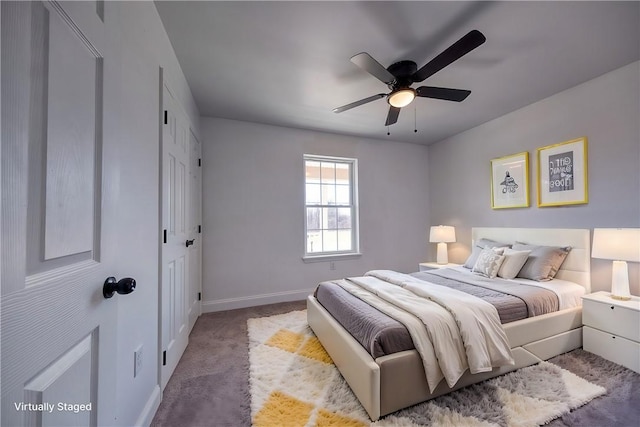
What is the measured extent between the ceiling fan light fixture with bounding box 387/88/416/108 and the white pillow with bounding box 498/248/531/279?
2039mm

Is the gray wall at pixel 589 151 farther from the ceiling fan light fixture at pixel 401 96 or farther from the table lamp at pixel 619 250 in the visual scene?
the ceiling fan light fixture at pixel 401 96

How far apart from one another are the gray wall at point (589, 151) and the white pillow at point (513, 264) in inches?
23.1

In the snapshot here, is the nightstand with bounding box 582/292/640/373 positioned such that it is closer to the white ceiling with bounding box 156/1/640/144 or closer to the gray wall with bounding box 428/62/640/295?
the gray wall with bounding box 428/62/640/295

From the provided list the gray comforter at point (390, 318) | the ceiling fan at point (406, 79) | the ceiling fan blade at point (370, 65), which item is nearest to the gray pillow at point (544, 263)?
the gray comforter at point (390, 318)

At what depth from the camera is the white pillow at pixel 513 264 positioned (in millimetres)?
2656

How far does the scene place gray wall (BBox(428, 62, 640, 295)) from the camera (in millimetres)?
2283

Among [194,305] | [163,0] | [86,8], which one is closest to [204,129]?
[163,0]

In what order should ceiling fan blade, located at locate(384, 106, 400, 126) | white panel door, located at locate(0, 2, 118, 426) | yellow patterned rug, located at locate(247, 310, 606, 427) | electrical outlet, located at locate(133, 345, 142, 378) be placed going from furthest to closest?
ceiling fan blade, located at locate(384, 106, 400, 126) → yellow patterned rug, located at locate(247, 310, 606, 427) → electrical outlet, located at locate(133, 345, 142, 378) → white panel door, located at locate(0, 2, 118, 426)

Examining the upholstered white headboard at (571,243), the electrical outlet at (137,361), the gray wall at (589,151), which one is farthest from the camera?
the upholstered white headboard at (571,243)

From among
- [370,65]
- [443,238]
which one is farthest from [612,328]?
[370,65]

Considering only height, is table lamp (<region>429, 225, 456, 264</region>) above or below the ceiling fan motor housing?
below

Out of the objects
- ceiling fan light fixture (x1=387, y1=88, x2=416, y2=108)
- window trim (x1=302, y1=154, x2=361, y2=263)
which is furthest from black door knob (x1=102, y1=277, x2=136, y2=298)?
window trim (x1=302, y1=154, x2=361, y2=263)

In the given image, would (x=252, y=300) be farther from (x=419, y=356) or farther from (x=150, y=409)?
(x=419, y=356)

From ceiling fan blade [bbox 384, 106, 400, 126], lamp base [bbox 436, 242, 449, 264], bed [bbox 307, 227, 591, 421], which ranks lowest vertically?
bed [bbox 307, 227, 591, 421]
